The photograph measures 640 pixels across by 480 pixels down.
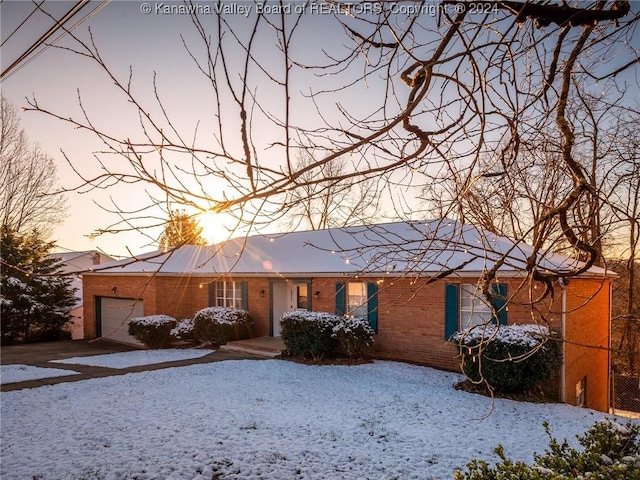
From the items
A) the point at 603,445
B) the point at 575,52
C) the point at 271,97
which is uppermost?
the point at 575,52

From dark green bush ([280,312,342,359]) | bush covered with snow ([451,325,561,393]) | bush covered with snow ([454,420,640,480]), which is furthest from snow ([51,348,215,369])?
bush covered with snow ([454,420,640,480])

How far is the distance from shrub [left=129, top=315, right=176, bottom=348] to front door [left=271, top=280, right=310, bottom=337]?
432 centimetres

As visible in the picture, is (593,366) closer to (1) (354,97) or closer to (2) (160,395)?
(2) (160,395)

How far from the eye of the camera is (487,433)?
24.6ft

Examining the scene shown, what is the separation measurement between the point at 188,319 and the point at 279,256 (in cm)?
450

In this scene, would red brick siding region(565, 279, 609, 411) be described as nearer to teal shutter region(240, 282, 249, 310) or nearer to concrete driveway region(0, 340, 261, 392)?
concrete driveway region(0, 340, 261, 392)

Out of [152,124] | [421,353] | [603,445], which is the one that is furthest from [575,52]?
[421,353]

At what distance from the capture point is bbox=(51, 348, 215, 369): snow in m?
13.9

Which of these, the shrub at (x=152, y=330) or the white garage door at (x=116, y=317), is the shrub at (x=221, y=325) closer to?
the shrub at (x=152, y=330)

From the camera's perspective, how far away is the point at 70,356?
15867mm

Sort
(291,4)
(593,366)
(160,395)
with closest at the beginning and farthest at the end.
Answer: (291,4) < (160,395) < (593,366)

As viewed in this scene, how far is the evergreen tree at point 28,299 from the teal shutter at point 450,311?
57.1ft

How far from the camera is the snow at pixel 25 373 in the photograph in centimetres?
1160

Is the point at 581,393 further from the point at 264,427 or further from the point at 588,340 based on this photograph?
the point at 264,427
